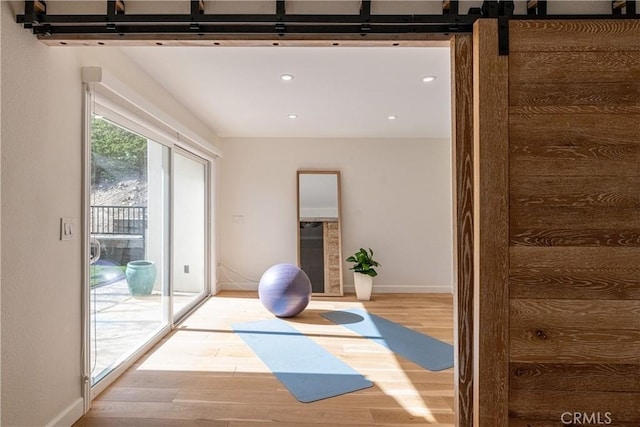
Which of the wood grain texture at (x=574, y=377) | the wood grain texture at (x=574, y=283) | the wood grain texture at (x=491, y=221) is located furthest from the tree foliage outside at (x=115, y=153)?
the wood grain texture at (x=574, y=377)

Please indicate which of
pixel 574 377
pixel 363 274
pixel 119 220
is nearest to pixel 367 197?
pixel 363 274

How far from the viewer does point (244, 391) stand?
2371mm

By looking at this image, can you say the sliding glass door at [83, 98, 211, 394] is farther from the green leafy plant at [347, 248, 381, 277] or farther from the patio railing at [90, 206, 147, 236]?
the green leafy plant at [347, 248, 381, 277]

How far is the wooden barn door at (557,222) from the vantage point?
145 centimetres

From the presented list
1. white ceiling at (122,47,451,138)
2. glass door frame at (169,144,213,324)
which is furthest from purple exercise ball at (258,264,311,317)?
white ceiling at (122,47,451,138)

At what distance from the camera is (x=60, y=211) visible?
190 centimetres

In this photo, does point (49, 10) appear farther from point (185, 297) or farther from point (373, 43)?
point (185, 297)

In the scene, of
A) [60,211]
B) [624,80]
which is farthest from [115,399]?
[624,80]

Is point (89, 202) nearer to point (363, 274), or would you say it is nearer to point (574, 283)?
point (574, 283)

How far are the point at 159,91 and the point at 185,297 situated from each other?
2.41m

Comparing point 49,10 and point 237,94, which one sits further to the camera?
point 237,94

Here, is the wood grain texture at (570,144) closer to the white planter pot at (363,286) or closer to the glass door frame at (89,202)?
the glass door frame at (89,202)

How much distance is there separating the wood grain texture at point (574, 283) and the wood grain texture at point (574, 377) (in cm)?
29

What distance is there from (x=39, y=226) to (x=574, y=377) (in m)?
2.57
